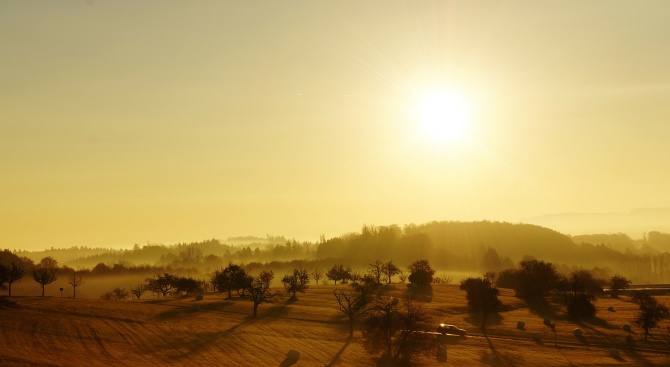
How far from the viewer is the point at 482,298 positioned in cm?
9906

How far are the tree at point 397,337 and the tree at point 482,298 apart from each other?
25702 millimetres

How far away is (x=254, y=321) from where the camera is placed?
95.1 metres

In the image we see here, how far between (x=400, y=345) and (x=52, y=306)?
228 ft

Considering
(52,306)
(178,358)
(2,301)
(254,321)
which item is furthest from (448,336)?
(2,301)

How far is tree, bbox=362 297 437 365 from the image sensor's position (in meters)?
68.2

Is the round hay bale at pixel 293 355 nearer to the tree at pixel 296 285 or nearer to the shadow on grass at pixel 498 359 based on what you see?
the shadow on grass at pixel 498 359

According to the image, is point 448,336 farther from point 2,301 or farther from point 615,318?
point 2,301

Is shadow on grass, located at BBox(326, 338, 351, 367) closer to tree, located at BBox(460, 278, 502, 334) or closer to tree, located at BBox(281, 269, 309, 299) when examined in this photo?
tree, located at BBox(460, 278, 502, 334)

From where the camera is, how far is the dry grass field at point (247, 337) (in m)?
67.8

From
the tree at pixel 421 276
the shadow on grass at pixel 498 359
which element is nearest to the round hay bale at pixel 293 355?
the shadow on grass at pixel 498 359

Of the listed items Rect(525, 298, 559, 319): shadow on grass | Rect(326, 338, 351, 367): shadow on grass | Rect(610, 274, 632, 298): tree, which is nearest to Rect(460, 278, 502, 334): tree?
Rect(525, 298, 559, 319): shadow on grass

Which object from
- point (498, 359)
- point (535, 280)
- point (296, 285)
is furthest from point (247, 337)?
point (535, 280)

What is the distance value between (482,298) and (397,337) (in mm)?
34730

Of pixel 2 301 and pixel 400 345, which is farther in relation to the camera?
pixel 2 301
